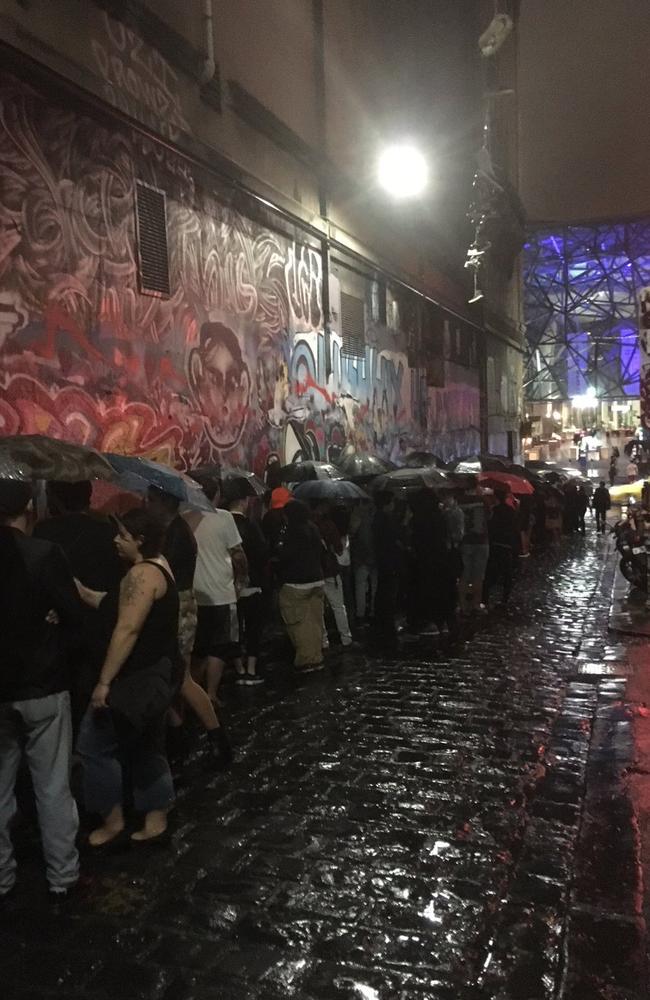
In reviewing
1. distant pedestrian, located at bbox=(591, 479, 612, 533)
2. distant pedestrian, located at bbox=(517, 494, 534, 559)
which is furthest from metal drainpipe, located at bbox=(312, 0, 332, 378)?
distant pedestrian, located at bbox=(591, 479, 612, 533)

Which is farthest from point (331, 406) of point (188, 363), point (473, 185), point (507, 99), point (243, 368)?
point (507, 99)

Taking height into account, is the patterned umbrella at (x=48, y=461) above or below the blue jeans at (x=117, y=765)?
above

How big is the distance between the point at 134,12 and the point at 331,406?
6931 mm

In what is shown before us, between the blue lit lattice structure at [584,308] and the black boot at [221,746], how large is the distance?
45607 mm

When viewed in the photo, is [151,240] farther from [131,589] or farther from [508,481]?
[508,481]

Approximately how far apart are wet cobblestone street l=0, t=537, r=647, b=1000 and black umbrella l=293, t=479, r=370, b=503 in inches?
126

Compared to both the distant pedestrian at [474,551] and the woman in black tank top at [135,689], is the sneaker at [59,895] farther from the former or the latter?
the distant pedestrian at [474,551]

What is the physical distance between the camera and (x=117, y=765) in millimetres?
4609

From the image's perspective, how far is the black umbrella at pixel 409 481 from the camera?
36.1ft

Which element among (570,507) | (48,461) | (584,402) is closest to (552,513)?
(570,507)

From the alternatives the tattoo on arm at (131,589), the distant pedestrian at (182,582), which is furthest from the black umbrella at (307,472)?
the tattoo on arm at (131,589)

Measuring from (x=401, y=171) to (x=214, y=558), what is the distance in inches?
501

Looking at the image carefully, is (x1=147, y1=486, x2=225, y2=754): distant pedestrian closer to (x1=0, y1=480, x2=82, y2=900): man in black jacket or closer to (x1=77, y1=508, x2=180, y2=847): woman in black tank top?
(x1=77, y1=508, x2=180, y2=847): woman in black tank top

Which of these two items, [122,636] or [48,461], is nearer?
[122,636]
